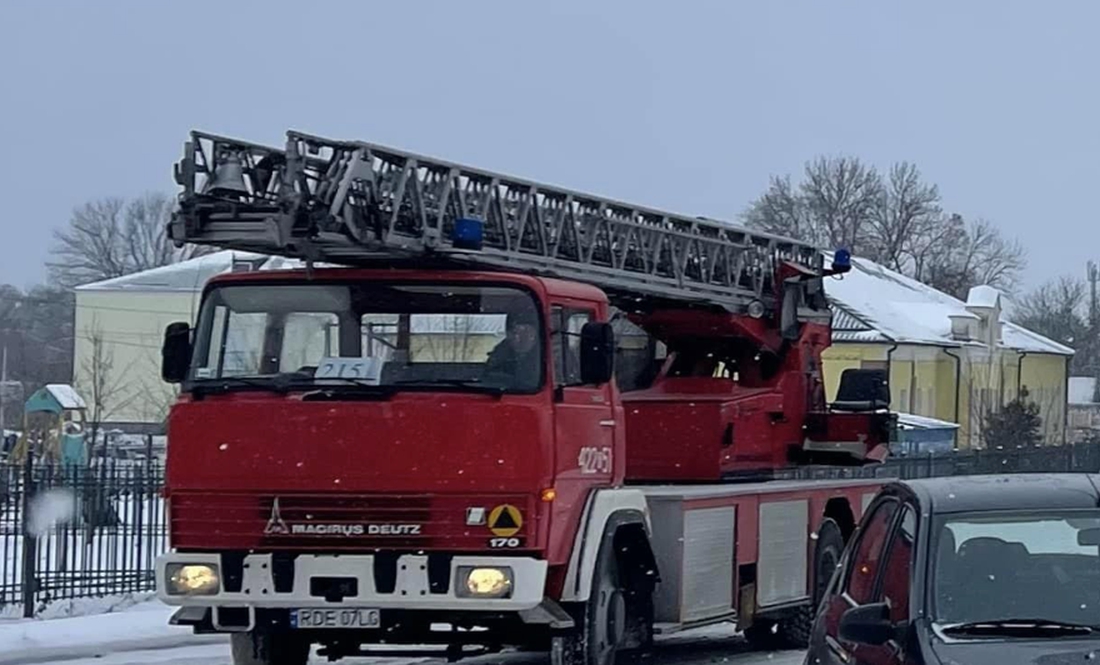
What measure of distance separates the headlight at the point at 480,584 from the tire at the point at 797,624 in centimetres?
528

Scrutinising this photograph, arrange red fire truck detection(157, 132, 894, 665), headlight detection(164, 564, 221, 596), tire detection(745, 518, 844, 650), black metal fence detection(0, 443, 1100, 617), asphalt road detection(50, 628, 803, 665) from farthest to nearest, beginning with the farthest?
black metal fence detection(0, 443, 1100, 617), tire detection(745, 518, 844, 650), asphalt road detection(50, 628, 803, 665), headlight detection(164, 564, 221, 596), red fire truck detection(157, 132, 894, 665)

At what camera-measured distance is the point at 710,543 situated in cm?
1336

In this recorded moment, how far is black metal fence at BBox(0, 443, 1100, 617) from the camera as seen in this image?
16875 millimetres

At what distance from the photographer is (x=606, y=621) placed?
11.9m

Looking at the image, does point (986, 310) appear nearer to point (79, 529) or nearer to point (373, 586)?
point (79, 529)

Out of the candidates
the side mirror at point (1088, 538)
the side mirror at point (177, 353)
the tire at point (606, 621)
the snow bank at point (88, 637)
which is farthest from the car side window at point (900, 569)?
the snow bank at point (88, 637)

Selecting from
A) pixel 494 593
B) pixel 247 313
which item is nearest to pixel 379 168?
pixel 247 313

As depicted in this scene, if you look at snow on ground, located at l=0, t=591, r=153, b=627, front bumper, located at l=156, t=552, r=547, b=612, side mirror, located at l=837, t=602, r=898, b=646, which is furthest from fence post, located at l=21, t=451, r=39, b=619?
side mirror, located at l=837, t=602, r=898, b=646

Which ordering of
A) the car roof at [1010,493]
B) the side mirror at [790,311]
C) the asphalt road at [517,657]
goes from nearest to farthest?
the car roof at [1010,493]
the asphalt road at [517,657]
the side mirror at [790,311]

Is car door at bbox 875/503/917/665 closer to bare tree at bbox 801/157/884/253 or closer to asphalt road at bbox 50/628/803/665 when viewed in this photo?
asphalt road at bbox 50/628/803/665

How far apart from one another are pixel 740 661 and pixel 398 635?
436 cm

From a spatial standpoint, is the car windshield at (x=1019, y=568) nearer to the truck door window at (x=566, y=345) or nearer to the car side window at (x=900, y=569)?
the car side window at (x=900, y=569)

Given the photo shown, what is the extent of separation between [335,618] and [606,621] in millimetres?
2059

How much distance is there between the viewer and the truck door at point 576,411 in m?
11.1
